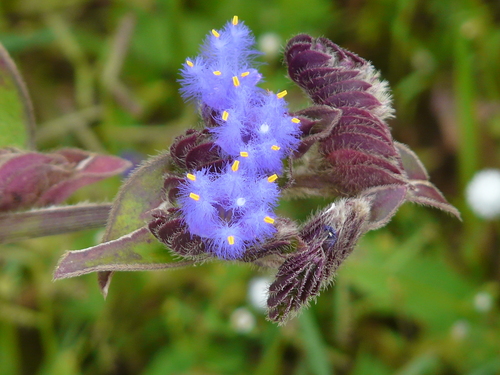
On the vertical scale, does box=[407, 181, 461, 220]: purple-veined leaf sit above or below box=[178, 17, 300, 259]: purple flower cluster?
below

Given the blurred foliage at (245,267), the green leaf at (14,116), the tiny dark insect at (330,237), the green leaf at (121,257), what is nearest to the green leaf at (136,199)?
the green leaf at (121,257)

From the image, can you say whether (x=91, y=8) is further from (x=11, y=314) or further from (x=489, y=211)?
(x=489, y=211)

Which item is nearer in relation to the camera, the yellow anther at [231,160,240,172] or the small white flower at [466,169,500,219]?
the yellow anther at [231,160,240,172]

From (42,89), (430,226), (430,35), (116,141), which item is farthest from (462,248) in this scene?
(42,89)

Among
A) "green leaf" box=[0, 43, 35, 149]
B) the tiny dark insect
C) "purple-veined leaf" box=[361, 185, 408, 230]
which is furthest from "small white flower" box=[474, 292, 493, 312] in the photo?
"green leaf" box=[0, 43, 35, 149]

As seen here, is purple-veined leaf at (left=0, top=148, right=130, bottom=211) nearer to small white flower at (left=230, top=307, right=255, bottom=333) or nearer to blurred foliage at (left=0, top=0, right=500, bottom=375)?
blurred foliage at (left=0, top=0, right=500, bottom=375)

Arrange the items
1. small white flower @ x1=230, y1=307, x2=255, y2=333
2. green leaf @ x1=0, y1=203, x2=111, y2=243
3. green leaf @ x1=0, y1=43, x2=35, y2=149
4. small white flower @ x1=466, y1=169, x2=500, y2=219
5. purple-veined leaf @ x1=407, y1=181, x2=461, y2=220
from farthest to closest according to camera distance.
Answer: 1. small white flower @ x1=466, y1=169, x2=500, y2=219
2. small white flower @ x1=230, y1=307, x2=255, y2=333
3. green leaf @ x1=0, y1=43, x2=35, y2=149
4. green leaf @ x1=0, y1=203, x2=111, y2=243
5. purple-veined leaf @ x1=407, y1=181, x2=461, y2=220

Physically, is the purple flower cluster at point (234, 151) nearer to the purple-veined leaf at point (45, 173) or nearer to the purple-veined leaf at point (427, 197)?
the purple-veined leaf at point (427, 197)
